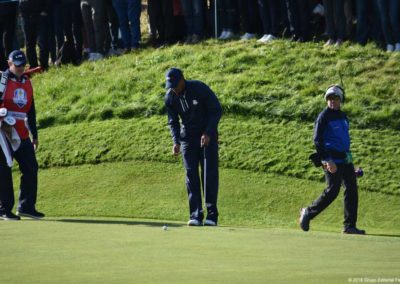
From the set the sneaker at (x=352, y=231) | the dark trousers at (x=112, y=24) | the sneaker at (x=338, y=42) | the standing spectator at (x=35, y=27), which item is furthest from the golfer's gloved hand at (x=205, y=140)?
the dark trousers at (x=112, y=24)

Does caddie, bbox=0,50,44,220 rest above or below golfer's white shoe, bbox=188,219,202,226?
above

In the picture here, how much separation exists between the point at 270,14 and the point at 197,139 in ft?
26.8

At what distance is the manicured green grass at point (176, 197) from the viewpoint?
53.7 feet

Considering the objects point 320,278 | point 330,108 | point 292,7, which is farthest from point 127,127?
point 320,278

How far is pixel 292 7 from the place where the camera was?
2127cm

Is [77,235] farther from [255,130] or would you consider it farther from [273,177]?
[255,130]

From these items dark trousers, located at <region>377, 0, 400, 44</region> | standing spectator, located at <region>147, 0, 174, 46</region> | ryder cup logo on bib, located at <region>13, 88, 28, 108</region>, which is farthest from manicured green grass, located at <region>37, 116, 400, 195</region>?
ryder cup logo on bib, located at <region>13, 88, 28, 108</region>

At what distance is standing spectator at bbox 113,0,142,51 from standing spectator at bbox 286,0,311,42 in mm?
3693

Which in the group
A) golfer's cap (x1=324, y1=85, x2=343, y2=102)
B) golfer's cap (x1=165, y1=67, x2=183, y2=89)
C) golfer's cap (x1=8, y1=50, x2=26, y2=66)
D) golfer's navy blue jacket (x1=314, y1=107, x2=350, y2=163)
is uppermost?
golfer's cap (x1=8, y1=50, x2=26, y2=66)

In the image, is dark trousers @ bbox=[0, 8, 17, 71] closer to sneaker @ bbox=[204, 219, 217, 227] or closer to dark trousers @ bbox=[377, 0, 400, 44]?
dark trousers @ bbox=[377, 0, 400, 44]

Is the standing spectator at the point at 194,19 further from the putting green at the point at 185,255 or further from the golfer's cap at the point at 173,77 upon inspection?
the putting green at the point at 185,255

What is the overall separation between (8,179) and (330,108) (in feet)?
14.1

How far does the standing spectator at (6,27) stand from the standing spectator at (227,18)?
455 cm

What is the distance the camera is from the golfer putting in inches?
554
